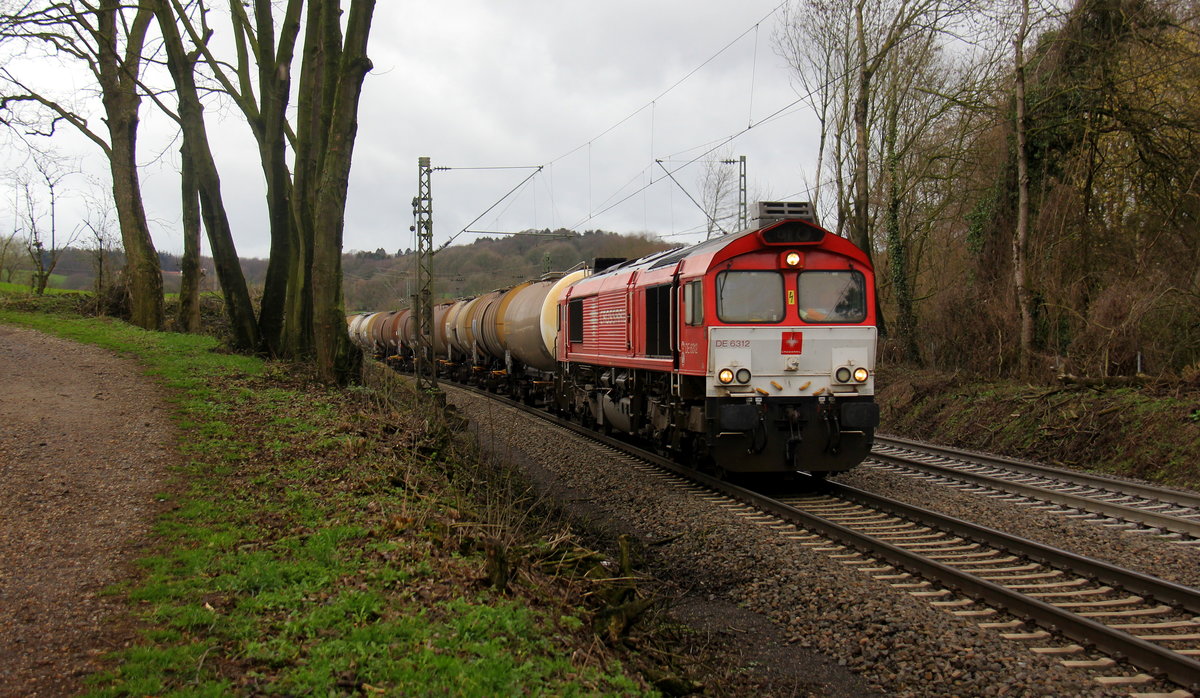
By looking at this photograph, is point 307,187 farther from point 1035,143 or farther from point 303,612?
point 1035,143

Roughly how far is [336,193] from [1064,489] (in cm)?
1151

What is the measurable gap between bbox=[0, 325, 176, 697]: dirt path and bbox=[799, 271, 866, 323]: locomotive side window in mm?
7446

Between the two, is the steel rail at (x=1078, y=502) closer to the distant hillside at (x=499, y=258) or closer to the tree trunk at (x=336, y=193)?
the tree trunk at (x=336, y=193)

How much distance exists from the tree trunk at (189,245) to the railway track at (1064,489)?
18545 millimetres

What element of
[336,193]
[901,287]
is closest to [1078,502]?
[336,193]

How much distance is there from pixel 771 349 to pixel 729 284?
942mm

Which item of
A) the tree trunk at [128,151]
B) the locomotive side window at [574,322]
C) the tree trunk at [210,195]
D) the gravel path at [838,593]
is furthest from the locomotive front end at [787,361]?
the tree trunk at [128,151]

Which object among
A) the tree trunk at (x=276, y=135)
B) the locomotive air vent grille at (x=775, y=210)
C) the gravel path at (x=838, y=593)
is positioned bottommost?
the gravel path at (x=838, y=593)

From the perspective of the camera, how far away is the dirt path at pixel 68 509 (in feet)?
14.4

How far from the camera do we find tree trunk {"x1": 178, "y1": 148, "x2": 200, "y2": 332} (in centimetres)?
Result: 2270

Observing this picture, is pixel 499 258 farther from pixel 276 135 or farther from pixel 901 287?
pixel 276 135

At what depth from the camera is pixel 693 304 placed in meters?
10.4

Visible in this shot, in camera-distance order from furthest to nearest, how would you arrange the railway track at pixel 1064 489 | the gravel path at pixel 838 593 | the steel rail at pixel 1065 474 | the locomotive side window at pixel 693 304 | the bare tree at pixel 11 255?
the bare tree at pixel 11 255 → the locomotive side window at pixel 693 304 → the steel rail at pixel 1065 474 → the railway track at pixel 1064 489 → the gravel path at pixel 838 593

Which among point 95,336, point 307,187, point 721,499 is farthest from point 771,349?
point 95,336
